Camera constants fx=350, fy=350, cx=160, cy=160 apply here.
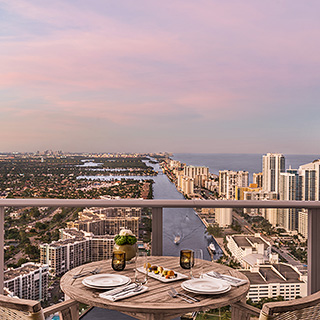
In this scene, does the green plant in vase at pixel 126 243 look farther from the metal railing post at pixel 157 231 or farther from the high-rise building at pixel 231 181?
the high-rise building at pixel 231 181

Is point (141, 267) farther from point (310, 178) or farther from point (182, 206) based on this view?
point (310, 178)

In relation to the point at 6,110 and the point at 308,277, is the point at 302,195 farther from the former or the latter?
the point at 6,110

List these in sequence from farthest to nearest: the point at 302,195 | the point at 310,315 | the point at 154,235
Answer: the point at 302,195 → the point at 154,235 → the point at 310,315

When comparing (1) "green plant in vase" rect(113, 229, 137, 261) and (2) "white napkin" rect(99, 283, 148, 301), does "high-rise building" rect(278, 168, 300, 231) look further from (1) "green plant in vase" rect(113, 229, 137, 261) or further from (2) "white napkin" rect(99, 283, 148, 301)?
(2) "white napkin" rect(99, 283, 148, 301)

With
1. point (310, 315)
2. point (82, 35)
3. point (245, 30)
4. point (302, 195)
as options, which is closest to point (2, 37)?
point (82, 35)

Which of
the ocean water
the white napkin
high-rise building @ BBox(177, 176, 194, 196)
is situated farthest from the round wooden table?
the ocean water

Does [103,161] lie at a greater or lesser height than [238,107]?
lesser
